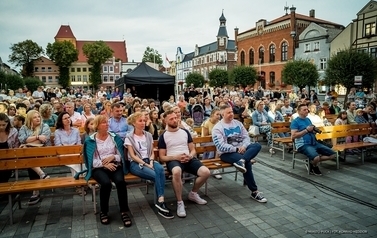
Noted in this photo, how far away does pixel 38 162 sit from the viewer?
4629mm

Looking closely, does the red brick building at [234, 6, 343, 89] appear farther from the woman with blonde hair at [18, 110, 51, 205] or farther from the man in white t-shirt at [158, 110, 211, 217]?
the woman with blonde hair at [18, 110, 51, 205]

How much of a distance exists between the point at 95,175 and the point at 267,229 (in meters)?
2.67

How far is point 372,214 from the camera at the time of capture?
14.0 ft

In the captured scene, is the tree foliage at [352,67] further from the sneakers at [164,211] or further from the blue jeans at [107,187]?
the blue jeans at [107,187]

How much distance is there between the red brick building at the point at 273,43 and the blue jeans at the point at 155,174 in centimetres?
4144

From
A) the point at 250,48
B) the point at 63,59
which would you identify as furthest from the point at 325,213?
the point at 63,59

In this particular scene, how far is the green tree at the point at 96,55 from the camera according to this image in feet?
248

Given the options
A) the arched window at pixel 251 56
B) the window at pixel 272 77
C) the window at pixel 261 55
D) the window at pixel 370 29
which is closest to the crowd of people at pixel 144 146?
the window at pixel 370 29

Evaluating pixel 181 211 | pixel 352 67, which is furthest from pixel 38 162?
pixel 352 67

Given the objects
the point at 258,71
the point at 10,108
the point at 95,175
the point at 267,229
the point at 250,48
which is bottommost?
the point at 267,229

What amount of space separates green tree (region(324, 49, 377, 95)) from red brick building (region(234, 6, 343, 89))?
1569 centimetres

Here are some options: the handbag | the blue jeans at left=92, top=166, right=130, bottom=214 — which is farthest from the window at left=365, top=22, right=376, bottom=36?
the blue jeans at left=92, top=166, right=130, bottom=214

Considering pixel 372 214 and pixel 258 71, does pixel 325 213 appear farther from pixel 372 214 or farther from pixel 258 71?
pixel 258 71

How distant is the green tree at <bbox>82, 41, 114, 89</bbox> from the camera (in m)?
75.6
